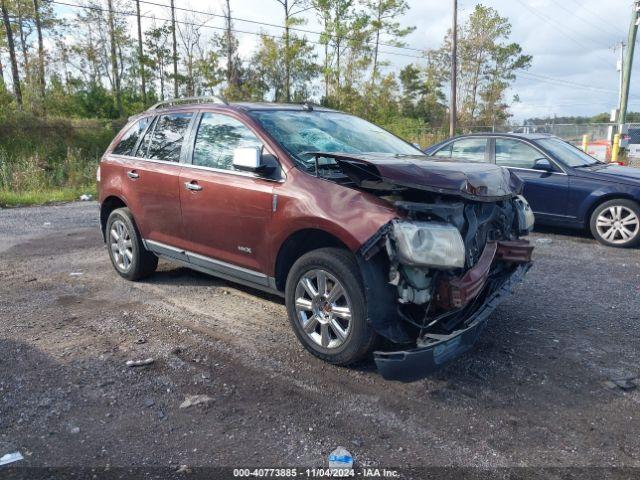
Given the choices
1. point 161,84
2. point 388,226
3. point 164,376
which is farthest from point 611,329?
point 161,84

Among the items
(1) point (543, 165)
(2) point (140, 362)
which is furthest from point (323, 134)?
(1) point (543, 165)

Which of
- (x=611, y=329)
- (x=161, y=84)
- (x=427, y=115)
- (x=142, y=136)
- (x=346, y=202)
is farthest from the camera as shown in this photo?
(x=427, y=115)

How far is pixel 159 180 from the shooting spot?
501 cm

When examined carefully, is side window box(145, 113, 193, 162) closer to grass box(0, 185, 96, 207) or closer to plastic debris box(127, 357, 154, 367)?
plastic debris box(127, 357, 154, 367)

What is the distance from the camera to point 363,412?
314 cm

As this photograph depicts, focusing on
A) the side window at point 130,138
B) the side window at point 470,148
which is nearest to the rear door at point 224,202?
the side window at point 130,138

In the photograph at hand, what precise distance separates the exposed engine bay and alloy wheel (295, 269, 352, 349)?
29 cm

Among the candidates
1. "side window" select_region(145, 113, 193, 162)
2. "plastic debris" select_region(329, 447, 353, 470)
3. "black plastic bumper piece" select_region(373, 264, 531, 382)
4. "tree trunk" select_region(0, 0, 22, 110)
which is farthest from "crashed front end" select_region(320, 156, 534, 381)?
"tree trunk" select_region(0, 0, 22, 110)

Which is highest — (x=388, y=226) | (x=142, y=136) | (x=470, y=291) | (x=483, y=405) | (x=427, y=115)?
(x=427, y=115)

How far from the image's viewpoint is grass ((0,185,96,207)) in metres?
12.4

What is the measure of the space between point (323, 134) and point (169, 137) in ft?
5.47

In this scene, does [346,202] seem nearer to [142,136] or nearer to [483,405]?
[483,405]

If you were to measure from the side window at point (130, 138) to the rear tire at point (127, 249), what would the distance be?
648 millimetres

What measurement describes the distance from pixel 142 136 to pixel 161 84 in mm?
34198
